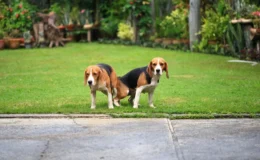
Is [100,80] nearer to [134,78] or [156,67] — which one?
[134,78]

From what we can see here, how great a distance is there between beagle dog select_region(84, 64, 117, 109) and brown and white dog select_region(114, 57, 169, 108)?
0.16 meters

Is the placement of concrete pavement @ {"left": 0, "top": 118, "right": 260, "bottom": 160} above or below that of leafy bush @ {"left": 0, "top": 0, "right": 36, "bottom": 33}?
below

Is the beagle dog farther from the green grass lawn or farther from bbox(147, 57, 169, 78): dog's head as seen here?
bbox(147, 57, 169, 78): dog's head

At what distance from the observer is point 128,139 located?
666cm

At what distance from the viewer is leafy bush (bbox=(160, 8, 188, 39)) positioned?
856 inches

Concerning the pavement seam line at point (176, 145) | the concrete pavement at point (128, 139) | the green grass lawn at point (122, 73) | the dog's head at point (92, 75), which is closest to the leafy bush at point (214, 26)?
the green grass lawn at point (122, 73)

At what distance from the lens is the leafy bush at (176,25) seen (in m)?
21.8

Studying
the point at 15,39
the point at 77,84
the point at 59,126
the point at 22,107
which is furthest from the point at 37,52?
the point at 59,126

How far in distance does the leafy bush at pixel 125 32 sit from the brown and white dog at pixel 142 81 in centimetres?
1548

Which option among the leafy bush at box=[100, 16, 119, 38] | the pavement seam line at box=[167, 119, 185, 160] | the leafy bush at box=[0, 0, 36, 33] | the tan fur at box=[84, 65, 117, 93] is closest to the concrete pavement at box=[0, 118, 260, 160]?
the pavement seam line at box=[167, 119, 185, 160]

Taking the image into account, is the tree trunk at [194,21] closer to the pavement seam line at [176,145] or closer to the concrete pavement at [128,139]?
the concrete pavement at [128,139]

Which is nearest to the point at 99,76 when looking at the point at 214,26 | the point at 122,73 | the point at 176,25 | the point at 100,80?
the point at 100,80

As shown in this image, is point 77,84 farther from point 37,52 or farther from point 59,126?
point 37,52

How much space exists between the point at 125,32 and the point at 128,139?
18.0 m
